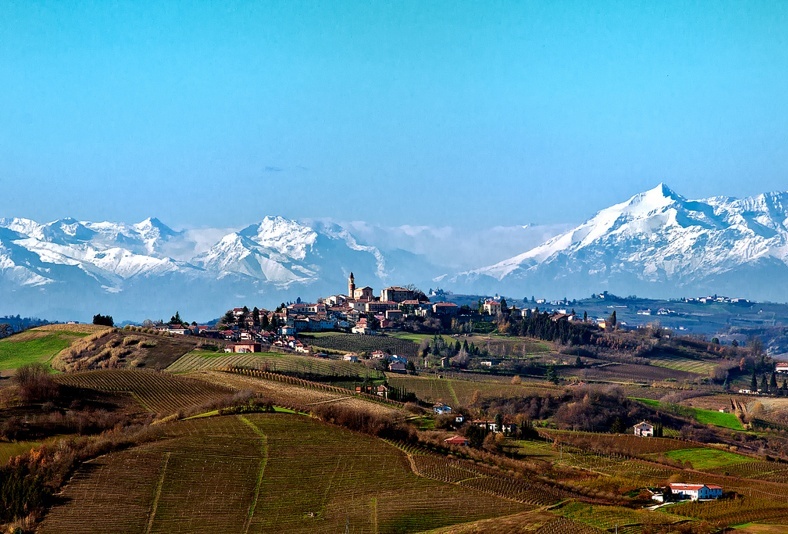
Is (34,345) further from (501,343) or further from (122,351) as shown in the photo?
(501,343)

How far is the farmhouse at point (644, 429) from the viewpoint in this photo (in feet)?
275

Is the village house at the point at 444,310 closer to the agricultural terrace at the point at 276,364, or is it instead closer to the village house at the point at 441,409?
the agricultural terrace at the point at 276,364

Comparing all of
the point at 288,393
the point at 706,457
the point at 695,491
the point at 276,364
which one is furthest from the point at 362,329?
the point at 695,491

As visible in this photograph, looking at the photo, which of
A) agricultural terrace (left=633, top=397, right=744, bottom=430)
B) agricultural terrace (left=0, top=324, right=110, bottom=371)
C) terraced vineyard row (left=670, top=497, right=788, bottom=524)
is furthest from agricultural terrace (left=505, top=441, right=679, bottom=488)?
agricultural terrace (left=0, top=324, right=110, bottom=371)

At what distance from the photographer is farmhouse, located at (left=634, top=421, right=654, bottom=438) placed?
275 ft

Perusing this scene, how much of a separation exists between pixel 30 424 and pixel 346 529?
2222 cm

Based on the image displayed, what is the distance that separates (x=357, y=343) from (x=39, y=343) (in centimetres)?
3852

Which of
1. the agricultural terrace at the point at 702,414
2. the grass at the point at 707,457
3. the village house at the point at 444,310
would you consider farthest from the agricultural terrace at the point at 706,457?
the village house at the point at 444,310

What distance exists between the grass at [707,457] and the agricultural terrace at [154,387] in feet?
98.0

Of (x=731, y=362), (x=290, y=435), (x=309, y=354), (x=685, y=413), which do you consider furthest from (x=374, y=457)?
(x=731, y=362)

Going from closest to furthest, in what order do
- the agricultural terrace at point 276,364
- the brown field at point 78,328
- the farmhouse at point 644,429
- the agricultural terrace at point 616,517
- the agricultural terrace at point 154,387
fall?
the agricultural terrace at point 616,517 → the agricultural terrace at point 154,387 → the farmhouse at point 644,429 → the agricultural terrace at point 276,364 → the brown field at point 78,328

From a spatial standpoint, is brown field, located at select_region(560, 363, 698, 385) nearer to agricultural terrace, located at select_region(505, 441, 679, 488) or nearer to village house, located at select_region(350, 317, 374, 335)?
village house, located at select_region(350, 317, 374, 335)

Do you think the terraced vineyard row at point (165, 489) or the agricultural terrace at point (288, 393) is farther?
the agricultural terrace at point (288, 393)

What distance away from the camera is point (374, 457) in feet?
Answer: 181
